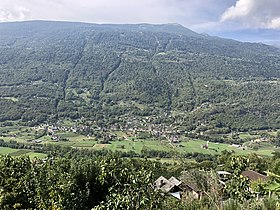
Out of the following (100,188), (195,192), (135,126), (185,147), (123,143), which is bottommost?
(135,126)

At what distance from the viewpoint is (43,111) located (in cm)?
8569

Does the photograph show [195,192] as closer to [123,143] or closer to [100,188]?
[100,188]

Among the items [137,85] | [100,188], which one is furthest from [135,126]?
[100,188]

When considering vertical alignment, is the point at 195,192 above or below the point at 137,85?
above

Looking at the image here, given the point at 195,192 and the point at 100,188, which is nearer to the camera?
the point at 100,188

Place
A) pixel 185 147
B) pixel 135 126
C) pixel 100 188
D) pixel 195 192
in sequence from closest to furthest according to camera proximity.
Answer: pixel 100 188 → pixel 195 192 → pixel 185 147 → pixel 135 126

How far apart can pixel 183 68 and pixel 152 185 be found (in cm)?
12712

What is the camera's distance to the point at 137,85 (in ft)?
370

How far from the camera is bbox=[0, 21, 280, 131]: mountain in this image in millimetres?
84475

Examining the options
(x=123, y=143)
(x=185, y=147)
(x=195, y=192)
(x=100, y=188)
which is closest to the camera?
(x=100, y=188)

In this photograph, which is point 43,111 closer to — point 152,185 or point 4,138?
point 4,138

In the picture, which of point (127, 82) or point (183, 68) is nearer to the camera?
point (127, 82)

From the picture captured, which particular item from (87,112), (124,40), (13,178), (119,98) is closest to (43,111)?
(87,112)

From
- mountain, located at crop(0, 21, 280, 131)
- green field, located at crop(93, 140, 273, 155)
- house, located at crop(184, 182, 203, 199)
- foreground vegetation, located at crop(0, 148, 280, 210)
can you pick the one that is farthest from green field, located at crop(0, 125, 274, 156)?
foreground vegetation, located at crop(0, 148, 280, 210)
